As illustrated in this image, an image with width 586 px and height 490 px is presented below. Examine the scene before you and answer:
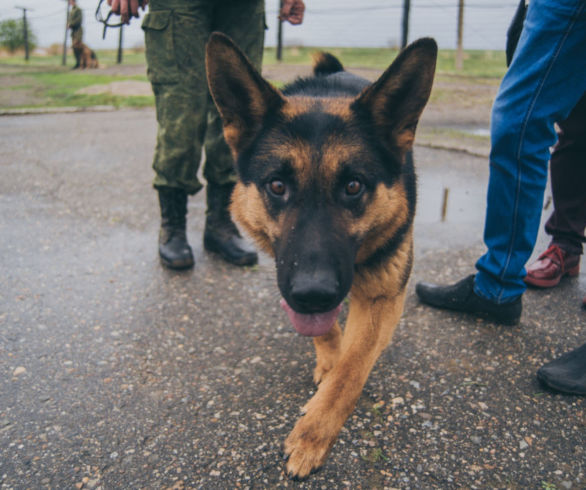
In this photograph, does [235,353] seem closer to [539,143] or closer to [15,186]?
[539,143]

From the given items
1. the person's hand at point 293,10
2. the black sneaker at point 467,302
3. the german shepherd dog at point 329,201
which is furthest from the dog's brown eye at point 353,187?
the person's hand at point 293,10

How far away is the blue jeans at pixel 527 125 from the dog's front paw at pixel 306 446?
139cm

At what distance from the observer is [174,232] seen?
11.9 feet

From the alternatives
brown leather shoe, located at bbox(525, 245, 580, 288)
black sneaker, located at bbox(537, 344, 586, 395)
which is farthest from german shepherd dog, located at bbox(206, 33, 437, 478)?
brown leather shoe, located at bbox(525, 245, 580, 288)

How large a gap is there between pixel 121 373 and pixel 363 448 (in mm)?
1225

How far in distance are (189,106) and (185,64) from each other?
10.5 inches

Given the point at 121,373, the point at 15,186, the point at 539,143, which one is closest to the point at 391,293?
the point at 539,143

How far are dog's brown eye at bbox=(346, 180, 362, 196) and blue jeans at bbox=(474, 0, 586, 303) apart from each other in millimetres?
894

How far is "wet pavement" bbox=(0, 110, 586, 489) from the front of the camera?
71.1 inches

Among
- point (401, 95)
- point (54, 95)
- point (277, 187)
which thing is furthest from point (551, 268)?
point (54, 95)

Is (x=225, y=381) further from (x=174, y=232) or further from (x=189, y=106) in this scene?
(x=189, y=106)

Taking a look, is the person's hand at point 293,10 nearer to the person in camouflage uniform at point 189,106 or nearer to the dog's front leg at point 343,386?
the person in camouflage uniform at point 189,106

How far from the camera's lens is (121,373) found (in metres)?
2.37

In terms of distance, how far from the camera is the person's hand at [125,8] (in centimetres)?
307
